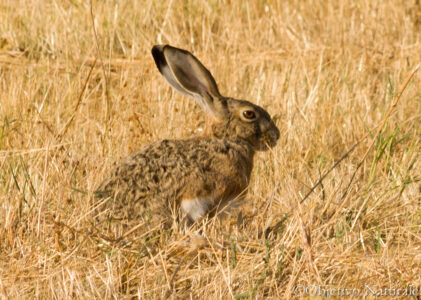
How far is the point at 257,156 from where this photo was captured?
5.38m

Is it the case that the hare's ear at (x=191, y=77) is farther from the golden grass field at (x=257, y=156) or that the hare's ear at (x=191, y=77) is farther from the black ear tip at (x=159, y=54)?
the golden grass field at (x=257, y=156)

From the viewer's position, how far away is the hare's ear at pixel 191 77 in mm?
4922

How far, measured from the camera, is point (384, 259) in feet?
12.1

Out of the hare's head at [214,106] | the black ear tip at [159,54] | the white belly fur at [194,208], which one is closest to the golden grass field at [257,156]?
the white belly fur at [194,208]

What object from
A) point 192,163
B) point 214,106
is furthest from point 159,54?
point 192,163

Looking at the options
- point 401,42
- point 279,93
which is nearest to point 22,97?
point 279,93

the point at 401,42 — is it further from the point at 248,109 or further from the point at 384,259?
the point at 384,259

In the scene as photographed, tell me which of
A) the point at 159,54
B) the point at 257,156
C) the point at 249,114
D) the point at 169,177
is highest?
the point at 159,54

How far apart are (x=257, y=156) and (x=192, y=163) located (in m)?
1.10

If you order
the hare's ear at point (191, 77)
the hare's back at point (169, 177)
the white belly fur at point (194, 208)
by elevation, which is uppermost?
the hare's ear at point (191, 77)

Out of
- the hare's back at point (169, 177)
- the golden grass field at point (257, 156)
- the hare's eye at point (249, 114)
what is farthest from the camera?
the hare's eye at point (249, 114)

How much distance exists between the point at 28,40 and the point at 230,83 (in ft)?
6.27

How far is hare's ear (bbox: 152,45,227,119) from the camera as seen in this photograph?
492 cm

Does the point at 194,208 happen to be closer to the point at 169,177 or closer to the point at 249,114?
the point at 169,177
